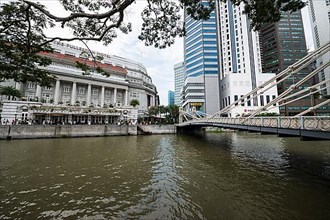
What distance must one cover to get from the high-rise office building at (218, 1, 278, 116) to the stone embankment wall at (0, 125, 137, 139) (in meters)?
35.5

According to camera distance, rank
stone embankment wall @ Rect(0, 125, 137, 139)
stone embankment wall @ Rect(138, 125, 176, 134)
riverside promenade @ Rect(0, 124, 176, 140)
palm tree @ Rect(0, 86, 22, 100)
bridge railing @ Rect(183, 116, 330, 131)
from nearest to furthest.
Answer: bridge railing @ Rect(183, 116, 330, 131)
stone embankment wall @ Rect(0, 125, 137, 139)
riverside promenade @ Rect(0, 124, 176, 140)
palm tree @ Rect(0, 86, 22, 100)
stone embankment wall @ Rect(138, 125, 176, 134)

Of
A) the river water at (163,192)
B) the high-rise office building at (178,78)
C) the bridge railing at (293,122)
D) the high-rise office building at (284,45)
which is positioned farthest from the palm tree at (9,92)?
the high-rise office building at (284,45)

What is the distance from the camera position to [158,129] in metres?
36.0

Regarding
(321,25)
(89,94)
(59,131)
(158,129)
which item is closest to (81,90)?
(89,94)

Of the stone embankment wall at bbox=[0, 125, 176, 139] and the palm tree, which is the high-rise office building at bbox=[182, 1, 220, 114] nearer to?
the stone embankment wall at bbox=[0, 125, 176, 139]

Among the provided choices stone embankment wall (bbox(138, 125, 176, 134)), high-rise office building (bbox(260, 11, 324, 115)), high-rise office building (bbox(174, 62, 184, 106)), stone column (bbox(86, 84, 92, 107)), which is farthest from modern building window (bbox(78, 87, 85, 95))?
high-rise office building (bbox(260, 11, 324, 115))

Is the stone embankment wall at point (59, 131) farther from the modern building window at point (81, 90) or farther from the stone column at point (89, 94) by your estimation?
the modern building window at point (81, 90)

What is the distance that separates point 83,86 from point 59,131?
18.9 m

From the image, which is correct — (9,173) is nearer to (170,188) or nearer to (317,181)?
(170,188)

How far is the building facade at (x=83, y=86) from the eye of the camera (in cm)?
3425

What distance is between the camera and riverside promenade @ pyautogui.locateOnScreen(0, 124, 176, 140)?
21719 mm

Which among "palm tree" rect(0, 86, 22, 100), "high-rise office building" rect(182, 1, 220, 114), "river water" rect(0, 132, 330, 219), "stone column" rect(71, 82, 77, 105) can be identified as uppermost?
"high-rise office building" rect(182, 1, 220, 114)

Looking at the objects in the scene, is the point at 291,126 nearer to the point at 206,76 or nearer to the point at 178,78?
the point at 206,76

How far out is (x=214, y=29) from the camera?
53562 mm
